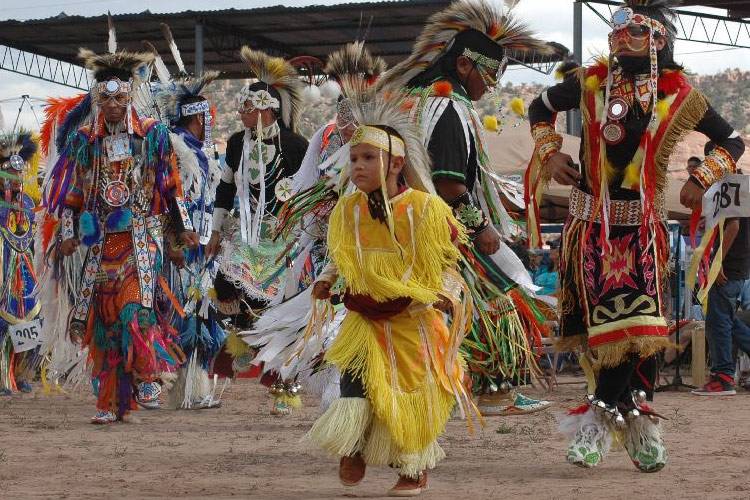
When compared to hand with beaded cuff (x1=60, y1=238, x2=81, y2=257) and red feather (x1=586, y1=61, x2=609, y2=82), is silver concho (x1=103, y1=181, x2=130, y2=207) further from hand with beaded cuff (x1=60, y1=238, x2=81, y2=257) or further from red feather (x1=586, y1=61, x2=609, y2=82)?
red feather (x1=586, y1=61, x2=609, y2=82)

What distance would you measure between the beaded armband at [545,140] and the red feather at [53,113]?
347cm

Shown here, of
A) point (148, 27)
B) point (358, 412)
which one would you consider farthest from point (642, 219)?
point (148, 27)

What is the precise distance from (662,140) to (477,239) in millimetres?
1059

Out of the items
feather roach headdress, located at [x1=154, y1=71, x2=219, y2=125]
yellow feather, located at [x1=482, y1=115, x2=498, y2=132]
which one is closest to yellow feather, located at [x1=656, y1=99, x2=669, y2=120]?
yellow feather, located at [x1=482, y1=115, x2=498, y2=132]

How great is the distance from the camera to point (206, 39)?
22594mm

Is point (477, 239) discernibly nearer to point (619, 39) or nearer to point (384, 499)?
point (619, 39)

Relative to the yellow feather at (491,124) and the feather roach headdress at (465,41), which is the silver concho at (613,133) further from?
the yellow feather at (491,124)

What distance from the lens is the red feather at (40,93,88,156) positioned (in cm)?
816

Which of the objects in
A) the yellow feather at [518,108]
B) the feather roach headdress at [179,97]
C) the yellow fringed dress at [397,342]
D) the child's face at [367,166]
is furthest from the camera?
the feather roach headdress at [179,97]

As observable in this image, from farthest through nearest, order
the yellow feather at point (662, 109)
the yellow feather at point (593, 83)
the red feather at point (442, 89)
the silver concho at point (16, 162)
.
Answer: the silver concho at point (16, 162) → the red feather at point (442, 89) → the yellow feather at point (593, 83) → the yellow feather at point (662, 109)

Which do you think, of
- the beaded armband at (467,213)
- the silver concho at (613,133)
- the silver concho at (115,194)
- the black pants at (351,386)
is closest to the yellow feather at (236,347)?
the silver concho at (115,194)

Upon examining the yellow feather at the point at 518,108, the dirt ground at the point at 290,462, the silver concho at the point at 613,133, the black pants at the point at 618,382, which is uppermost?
the yellow feather at the point at 518,108

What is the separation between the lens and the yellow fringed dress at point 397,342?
4801mm

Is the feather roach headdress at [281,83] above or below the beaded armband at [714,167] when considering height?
above
